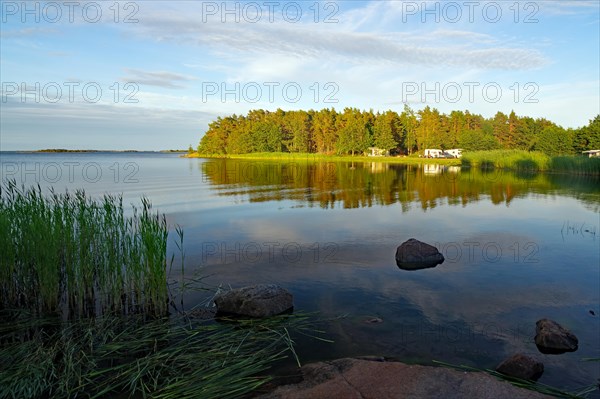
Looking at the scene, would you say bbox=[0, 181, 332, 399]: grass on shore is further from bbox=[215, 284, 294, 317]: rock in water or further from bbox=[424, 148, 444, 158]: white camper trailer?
bbox=[424, 148, 444, 158]: white camper trailer

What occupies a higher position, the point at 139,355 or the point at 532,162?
the point at 532,162

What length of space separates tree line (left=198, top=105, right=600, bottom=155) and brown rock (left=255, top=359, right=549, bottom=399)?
311 ft

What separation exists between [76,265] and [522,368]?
9.94m

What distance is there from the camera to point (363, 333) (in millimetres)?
9195

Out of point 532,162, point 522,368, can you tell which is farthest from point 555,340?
point 532,162

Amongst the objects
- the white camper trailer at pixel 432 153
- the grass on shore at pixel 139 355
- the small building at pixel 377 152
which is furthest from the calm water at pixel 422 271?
the small building at pixel 377 152

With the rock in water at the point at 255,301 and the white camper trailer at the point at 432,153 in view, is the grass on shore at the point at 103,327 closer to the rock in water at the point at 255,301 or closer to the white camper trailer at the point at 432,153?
the rock in water at the point at 255,301

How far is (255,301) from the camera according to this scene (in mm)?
9891

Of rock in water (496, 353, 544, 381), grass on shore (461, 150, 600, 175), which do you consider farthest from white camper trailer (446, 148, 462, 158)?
rock in water (496, 353, 544, 381)

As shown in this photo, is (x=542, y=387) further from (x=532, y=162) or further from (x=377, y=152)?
(x=377, y=152)

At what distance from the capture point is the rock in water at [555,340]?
848 cm

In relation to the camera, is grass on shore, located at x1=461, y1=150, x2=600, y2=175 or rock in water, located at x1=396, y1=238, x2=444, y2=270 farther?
grass on shore, located at x1=461, y1=150, x2=600, y2=175

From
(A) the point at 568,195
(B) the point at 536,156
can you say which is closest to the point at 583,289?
(A) the point at 568,195

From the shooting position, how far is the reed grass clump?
384 inches
